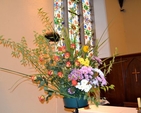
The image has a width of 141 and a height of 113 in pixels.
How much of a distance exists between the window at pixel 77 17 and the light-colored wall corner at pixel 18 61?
78 cm

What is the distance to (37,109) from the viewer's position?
2.00m

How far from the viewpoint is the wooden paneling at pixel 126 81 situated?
98.3 inches

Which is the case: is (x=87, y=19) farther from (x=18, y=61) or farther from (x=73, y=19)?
(x=18, y=61)

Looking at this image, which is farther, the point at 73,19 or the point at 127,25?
the point at 127,25

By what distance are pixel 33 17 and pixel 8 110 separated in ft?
3.73

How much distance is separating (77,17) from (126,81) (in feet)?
6.00

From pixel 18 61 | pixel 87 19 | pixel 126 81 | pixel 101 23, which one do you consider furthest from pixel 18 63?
pixel 101 23

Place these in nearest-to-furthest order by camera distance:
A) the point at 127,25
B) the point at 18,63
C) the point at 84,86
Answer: the point at 84,86
the point at 18,63
the point at 127,25

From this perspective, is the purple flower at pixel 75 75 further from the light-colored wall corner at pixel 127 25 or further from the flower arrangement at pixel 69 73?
the light-colored wall corner at pixel 127 25

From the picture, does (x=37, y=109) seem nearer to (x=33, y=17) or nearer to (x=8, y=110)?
(x=8, y=110)

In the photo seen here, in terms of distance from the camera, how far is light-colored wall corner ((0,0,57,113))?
5.76 feet

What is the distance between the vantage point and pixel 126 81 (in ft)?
8.54

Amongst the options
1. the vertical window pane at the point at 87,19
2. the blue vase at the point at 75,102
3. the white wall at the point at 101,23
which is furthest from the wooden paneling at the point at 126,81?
the blue vase at the point at 75,102

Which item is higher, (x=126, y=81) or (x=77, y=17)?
(x=77, y=17)
